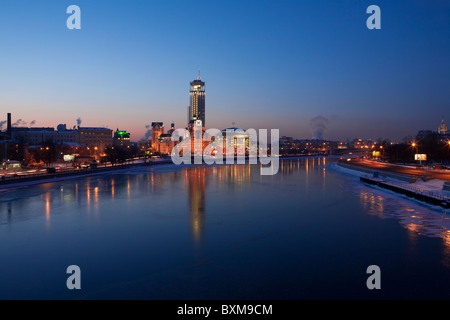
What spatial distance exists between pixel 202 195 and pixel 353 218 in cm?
1229

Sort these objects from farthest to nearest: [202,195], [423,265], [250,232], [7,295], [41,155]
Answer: [41,155] < [202,195] < [250,232] < [423,265] < [7,295]

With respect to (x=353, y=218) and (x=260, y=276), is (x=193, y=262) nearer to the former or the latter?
(x=260, y=276)

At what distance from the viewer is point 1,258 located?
33.9ft

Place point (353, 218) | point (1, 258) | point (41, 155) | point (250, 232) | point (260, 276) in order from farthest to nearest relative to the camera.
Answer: point (41, 155)
point (353, 218)
point (250, 232)
point (1, 258)
point (260, 276)

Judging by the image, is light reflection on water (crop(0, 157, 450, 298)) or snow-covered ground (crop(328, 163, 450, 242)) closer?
light reflection on water (crop(0, 157, 450, 298))

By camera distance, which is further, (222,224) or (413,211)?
Answer: (413,211)

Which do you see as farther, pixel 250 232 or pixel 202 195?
pixel 202 195

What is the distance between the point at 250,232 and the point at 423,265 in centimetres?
632

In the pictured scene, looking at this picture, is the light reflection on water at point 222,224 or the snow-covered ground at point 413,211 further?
the snow-covered ground at point 413,211

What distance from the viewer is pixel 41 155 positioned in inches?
2601
